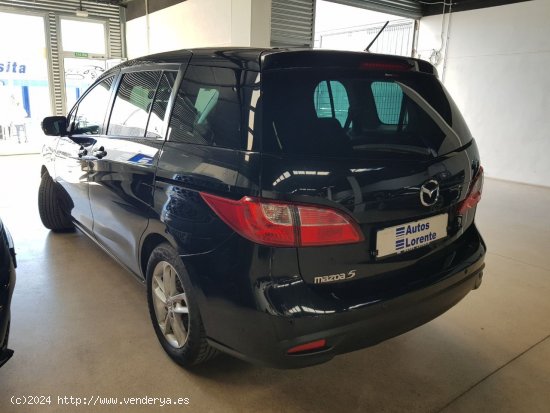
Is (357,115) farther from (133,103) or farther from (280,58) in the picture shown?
(133,103)

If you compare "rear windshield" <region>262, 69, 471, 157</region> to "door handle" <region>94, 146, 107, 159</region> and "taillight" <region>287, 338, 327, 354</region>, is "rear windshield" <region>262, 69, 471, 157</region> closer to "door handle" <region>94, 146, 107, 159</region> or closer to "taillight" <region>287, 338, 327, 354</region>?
"taillight" <region>287, 338, 327, 354</region>

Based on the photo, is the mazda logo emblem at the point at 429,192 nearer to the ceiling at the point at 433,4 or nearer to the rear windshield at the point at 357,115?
the rear windshield at the point at 357,115

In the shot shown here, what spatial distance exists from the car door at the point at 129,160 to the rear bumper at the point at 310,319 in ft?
2.48

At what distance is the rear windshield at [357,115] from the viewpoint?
59.4 inches

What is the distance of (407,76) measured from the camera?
6.06 ft

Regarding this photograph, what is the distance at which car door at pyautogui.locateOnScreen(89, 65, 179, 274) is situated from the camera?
6.82 feet

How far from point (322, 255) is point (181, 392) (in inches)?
38.3

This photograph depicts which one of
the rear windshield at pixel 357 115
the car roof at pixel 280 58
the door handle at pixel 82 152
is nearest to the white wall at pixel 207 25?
the door handle at pixel 82 152

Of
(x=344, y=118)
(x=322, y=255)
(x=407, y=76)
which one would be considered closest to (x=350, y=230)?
(x=322, y=255)

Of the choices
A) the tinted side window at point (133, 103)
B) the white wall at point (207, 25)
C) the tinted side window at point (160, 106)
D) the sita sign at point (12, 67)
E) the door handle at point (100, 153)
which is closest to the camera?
the tinted side window at point (160, 106)

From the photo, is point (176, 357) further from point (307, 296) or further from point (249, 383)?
point (307, 296)

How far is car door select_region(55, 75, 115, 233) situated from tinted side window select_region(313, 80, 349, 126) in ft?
5.57

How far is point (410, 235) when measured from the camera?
165 cm

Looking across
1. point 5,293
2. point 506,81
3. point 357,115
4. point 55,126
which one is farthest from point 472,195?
point 506,81
